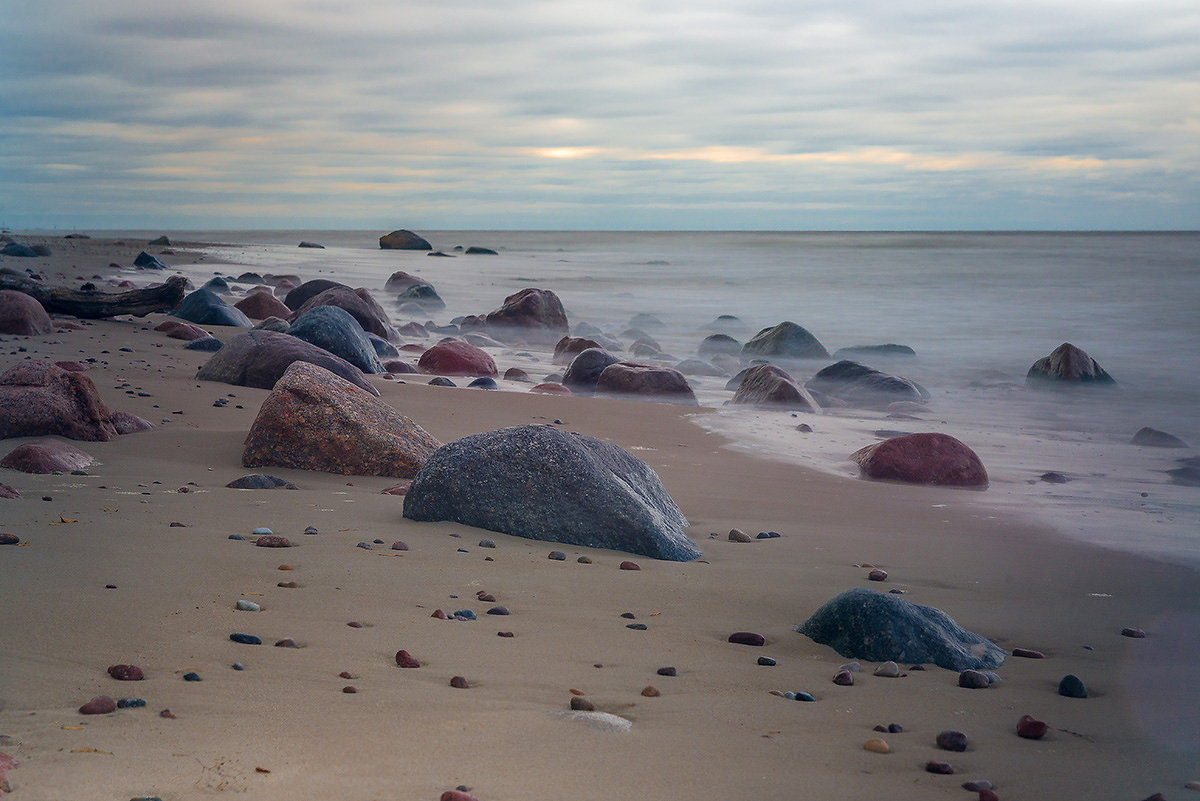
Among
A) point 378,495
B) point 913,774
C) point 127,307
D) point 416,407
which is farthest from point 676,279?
point 913,774

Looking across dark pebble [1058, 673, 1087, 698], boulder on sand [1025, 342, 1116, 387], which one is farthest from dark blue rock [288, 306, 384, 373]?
boulder on sand [1025, 342, 1116, 387]

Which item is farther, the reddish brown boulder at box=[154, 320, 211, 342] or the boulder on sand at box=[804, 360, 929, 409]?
the boulder on sand at box=[804, 360, 929, 409]

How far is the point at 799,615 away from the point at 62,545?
9.09 feet

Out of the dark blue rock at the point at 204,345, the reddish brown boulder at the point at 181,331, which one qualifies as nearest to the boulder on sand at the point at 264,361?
the dark blue rock at the point at 204,345

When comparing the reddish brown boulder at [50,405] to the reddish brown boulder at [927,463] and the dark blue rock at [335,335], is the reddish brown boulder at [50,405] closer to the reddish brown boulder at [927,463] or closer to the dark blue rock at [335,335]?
the dark blue rock at [335,335]

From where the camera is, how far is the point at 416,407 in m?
8.33

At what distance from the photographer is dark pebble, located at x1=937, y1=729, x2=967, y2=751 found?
2475 millimetres

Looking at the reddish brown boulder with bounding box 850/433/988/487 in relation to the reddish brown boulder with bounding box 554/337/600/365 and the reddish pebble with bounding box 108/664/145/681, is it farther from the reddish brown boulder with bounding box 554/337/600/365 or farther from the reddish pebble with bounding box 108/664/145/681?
the reddish brown boulder with bounding box 554/337/600/365

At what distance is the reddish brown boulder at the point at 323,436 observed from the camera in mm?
5680

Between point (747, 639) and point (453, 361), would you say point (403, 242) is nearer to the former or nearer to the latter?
point (453, 361)

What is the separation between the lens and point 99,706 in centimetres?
224

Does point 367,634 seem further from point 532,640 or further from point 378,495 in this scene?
point 378,495

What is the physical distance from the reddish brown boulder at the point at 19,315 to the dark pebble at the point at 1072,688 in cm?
1042

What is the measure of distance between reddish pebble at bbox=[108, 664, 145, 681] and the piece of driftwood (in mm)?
10298
